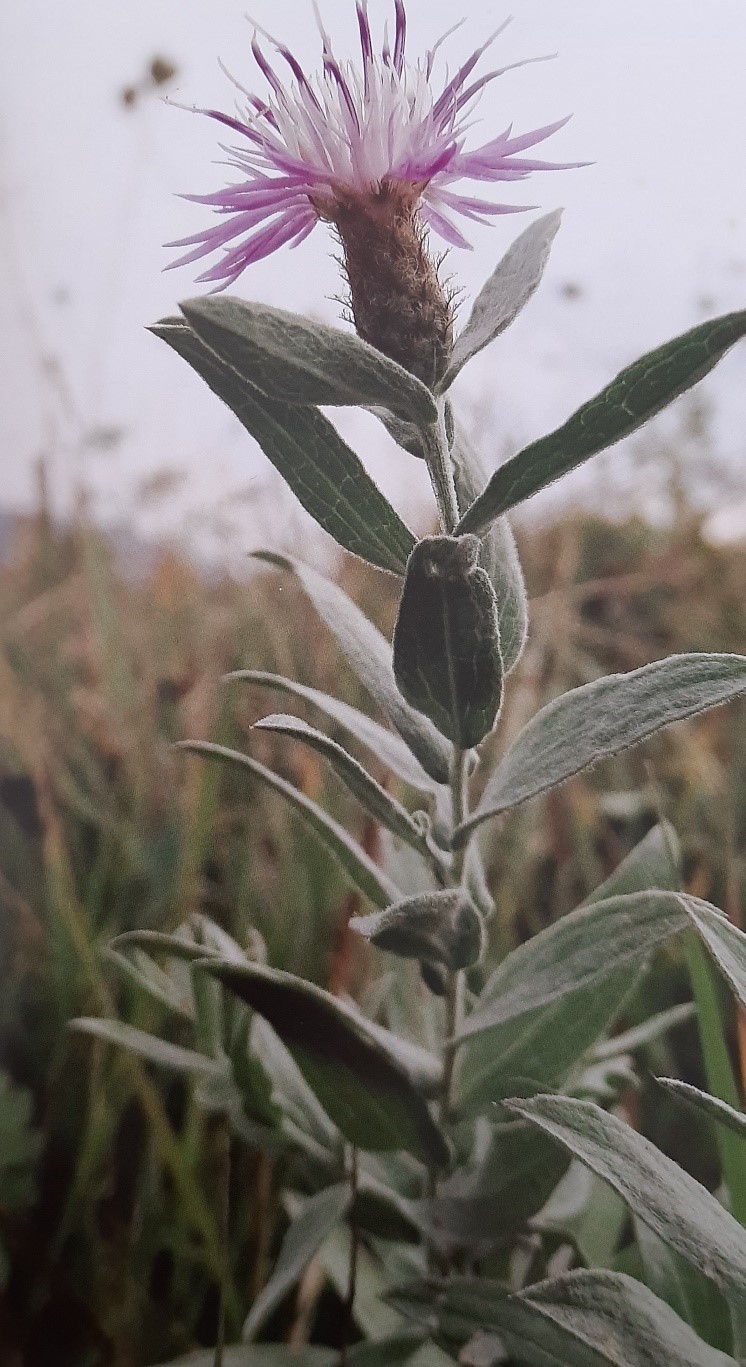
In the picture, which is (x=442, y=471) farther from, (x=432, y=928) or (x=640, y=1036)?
(x=640, y=1036)

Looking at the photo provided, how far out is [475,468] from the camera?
1.54ft

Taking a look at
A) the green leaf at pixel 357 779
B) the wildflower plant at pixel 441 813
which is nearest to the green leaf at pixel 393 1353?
the wildflower plant at pixel 441 813

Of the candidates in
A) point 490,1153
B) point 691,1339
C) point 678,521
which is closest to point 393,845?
point 490,1153

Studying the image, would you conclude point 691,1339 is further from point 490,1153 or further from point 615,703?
point 615,703

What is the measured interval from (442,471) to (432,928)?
7.2 inches

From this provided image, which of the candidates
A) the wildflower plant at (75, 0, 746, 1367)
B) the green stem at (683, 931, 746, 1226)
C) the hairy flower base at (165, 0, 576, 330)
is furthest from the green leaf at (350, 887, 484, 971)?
the hairy flower base at (165, 0, 576, 330)

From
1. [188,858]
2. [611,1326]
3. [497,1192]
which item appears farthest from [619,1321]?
[188,858]

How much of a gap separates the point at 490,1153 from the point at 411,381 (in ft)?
1.13

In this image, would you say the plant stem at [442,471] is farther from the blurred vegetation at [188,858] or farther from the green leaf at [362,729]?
the blurred vegetation at [188,858]

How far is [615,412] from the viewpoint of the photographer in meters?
0.36

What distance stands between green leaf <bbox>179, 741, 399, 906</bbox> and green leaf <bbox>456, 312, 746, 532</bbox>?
0.14m

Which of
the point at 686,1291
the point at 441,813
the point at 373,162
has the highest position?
the point at 373,162

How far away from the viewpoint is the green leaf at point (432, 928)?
397 mm

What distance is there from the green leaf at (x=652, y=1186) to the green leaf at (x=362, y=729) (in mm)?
151
